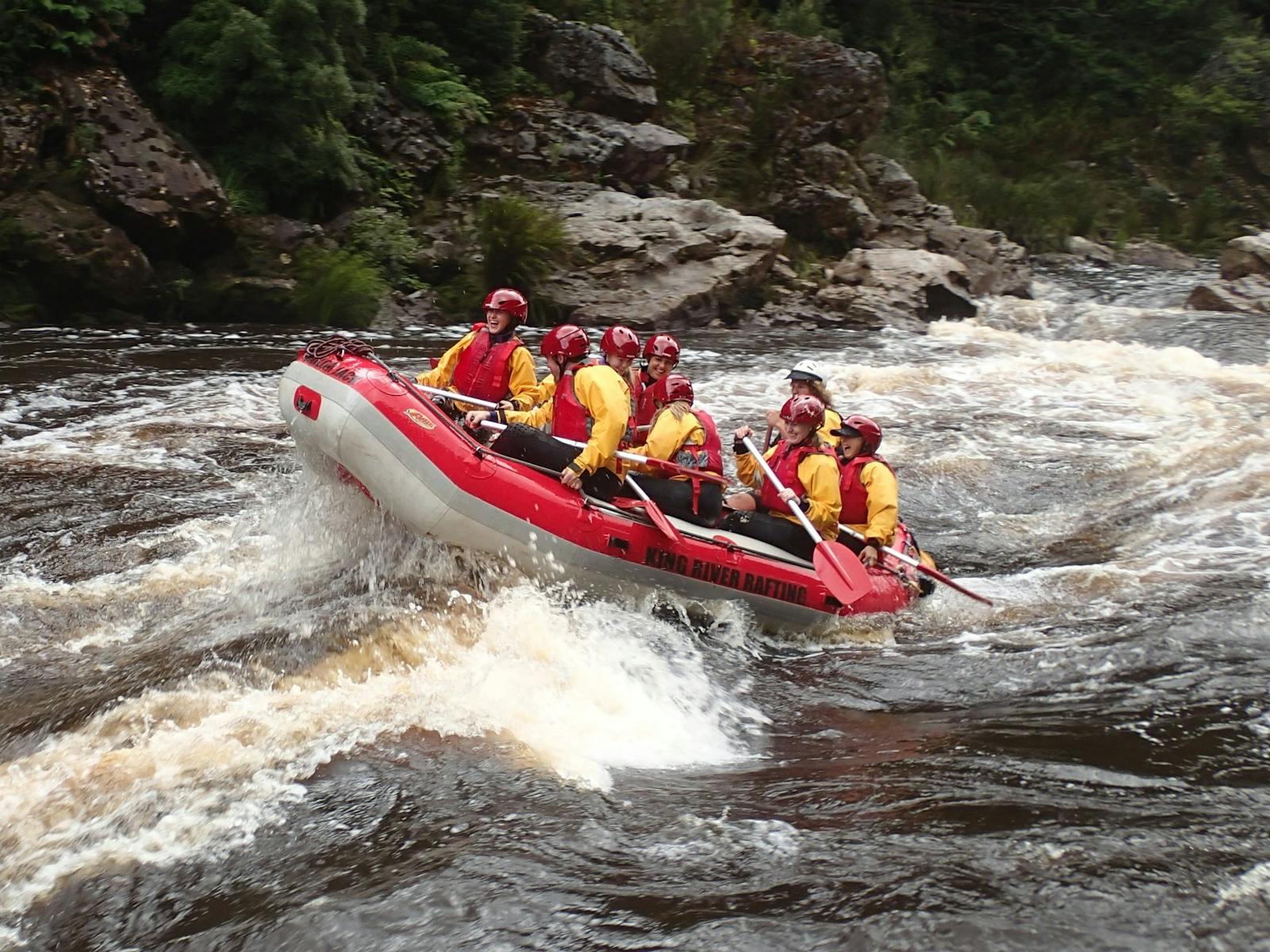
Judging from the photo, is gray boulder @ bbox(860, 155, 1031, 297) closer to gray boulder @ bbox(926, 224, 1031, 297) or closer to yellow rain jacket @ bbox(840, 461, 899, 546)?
gray boulder @ bbox(926, 224, 1031, 297)

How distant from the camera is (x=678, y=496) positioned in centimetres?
647

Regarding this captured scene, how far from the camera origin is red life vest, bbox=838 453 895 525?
688cm

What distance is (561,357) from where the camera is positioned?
21.7 ft

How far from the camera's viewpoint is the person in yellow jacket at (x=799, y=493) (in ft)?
21.5

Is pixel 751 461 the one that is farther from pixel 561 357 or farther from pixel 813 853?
pixel 813 853

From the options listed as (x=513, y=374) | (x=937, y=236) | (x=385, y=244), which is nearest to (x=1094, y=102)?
(x=937, y=236)

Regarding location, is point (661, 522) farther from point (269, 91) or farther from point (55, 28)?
point (55, 28)

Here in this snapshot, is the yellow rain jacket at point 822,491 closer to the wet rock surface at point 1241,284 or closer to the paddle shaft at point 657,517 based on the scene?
the paddle shaft at point 657,517

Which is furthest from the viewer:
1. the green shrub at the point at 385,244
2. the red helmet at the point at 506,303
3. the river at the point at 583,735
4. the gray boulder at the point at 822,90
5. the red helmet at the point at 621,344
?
the gray boulder at the point at 822,90

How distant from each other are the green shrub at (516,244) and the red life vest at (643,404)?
8325 millimetres

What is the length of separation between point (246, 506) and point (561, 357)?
2.26 m

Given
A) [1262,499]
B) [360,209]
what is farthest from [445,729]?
[360,209]

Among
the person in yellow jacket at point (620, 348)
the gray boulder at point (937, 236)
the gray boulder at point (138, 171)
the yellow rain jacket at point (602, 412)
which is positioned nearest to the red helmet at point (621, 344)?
the person in yellow jacket at point (620, 348)

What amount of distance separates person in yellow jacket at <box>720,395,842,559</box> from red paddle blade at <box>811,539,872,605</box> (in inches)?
8.7
